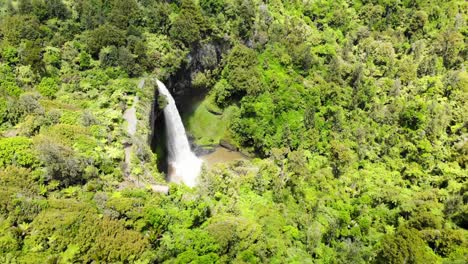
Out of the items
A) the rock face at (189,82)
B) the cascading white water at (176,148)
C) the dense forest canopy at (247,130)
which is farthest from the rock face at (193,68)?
the cascading white water at (176,148)

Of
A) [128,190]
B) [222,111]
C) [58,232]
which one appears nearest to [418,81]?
[222,111]

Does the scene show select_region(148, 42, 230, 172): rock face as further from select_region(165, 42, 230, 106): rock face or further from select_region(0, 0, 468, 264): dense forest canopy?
select_region(0, 0, 468, 264): dense forest canopy

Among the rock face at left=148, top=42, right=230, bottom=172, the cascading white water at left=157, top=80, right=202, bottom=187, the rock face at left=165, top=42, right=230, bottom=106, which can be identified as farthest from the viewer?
the rock face at left=165, top=42, right=230, bottom=106

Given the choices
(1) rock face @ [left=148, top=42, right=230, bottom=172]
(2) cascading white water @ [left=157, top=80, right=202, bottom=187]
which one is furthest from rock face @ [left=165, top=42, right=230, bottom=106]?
(2) cascading white water @ [left=157, top=80, right=202, bottom=187]

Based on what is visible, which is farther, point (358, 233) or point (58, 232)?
point (358, 233)

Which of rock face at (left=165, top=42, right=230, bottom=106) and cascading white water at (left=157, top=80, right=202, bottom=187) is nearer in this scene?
cascading white water at (left=157, top=80, right=202, bottom=187)

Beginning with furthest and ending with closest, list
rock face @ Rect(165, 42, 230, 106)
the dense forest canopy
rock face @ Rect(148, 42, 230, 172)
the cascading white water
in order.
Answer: rock face @ Rect(165, 42, 230, 106)
rock face @ Rect(148, 42, 230, 172)
the cascading white water
the dense forest canopy

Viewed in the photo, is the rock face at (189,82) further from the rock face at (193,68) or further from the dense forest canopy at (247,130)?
the dense forest canopy at (247,130)

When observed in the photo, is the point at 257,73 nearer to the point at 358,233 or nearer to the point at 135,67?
the point at 135,67
